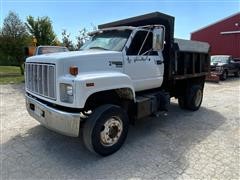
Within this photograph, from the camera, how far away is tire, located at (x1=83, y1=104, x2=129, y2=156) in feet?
12.5

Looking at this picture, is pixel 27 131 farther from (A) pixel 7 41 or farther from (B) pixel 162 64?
(A) pixel 7 41

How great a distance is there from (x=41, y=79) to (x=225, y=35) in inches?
940

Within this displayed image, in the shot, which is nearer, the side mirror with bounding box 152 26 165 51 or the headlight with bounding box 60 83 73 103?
the headlight with bounding box 60 83 73 103

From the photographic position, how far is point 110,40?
502 cm

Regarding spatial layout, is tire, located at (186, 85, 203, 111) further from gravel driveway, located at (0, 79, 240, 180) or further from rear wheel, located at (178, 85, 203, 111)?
gravel driveway, located at (0, 79, 240, 180)

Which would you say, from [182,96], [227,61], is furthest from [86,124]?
[227,61]

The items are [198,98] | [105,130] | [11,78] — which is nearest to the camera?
[105,130]

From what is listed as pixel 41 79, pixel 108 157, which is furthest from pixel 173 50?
pixel 41 79

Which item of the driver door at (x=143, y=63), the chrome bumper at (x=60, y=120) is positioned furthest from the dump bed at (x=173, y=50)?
the chrome bumper at (x=60, y=120)

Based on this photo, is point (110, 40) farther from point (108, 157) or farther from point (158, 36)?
point (108, 157)

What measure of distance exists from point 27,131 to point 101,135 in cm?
223

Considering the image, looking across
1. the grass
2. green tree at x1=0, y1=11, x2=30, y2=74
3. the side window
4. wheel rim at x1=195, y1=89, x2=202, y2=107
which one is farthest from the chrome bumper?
green tree at x1=0, y1=11, x2=30, y2=74

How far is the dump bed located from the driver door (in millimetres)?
351

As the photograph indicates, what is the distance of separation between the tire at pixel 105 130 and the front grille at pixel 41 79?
31.2 inches
